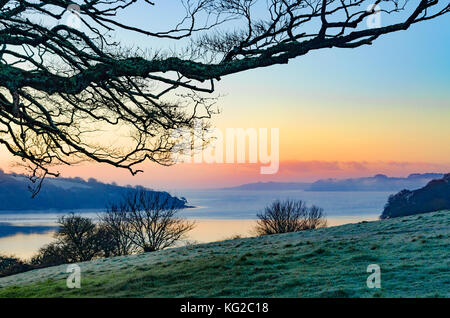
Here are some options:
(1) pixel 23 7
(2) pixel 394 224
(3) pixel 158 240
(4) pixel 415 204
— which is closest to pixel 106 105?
(1) pixel 23 7

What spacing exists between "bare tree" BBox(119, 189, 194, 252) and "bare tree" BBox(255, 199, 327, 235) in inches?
407

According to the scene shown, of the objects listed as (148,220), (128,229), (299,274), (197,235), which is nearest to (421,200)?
(197,235)

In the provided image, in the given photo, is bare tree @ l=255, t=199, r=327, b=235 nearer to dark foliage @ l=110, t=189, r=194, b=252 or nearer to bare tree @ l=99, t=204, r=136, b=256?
dark foliage @ l=110, t=189, r=194, b=252

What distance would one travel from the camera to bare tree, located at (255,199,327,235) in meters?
54.1

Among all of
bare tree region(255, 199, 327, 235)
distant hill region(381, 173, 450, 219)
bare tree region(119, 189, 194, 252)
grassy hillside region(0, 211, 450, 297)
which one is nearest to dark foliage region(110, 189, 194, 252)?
bare tree region(119, 189, 194, 252)

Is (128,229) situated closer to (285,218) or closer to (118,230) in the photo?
(118,230)

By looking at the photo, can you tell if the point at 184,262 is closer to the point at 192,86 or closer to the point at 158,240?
the point at 192,86

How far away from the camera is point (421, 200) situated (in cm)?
6869

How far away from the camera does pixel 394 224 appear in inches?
856

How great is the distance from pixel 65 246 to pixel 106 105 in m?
31.8

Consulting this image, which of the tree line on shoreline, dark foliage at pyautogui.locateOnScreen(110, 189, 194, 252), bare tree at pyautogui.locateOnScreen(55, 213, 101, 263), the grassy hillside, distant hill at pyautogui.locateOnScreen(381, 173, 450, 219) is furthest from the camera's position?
distant hill at pyautogui.locateOnScreen(381, 173, 450, 219)

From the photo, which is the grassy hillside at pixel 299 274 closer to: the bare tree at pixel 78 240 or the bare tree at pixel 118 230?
the bare tree at pixel 78 240

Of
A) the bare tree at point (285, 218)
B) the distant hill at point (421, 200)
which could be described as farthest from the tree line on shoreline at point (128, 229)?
the distant hill at point (421, 200)

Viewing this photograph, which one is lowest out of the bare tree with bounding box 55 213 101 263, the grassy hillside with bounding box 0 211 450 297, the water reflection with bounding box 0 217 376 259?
the water reflection with bounding box 0 217 376 259
